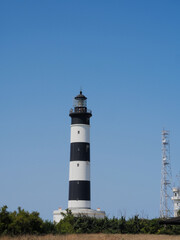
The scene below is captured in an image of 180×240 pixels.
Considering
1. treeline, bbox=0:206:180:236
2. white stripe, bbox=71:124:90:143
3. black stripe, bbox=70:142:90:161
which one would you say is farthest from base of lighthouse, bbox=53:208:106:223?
white stripe, bbox=71:124:90:143

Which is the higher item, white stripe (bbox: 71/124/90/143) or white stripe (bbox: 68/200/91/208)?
white stripe (bbox: 71/124/90/143)

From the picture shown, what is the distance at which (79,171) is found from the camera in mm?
44656

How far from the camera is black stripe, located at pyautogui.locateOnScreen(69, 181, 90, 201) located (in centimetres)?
4434

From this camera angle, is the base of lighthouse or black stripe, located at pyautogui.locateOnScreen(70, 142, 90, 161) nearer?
the base of lighthouse

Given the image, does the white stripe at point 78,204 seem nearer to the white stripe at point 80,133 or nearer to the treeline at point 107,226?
the treeline at point 107,226

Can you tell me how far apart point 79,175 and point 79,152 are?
7.87ft

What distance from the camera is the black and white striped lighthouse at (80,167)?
44.5 metres

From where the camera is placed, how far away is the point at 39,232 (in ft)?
104

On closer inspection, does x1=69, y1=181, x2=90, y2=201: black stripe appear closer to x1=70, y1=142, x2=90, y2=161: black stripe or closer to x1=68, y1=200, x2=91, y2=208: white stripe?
x1=68, y1=200, x2=91, y2=208: white stripe

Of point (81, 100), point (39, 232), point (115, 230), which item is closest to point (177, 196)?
point (81, 100)

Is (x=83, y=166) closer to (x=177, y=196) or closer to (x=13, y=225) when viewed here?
(x=13, y=225)

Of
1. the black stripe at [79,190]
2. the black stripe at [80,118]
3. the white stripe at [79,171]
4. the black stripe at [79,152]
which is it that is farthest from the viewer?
the black stripe at [80,118]

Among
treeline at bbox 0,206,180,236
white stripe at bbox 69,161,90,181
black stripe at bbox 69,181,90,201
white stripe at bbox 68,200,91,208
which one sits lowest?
treeline at bbox 0,206,180,236

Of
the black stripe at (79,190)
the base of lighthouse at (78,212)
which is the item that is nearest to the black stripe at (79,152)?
the black stripe at (79,190)
